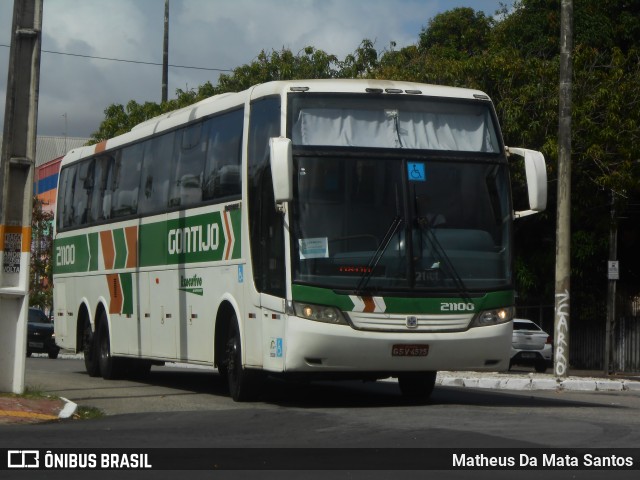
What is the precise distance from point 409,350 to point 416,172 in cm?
196

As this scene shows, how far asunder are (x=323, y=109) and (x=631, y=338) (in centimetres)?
2084

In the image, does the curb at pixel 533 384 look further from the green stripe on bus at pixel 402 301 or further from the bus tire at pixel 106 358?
the green stripe on bus at pixel 402 301

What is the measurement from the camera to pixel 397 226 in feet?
44.5

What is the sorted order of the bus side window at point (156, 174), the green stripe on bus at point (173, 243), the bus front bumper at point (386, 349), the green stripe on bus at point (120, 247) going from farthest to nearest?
the green stripe on bus at point (120, 247)
the bus side window at point (156, 174)
the green stripe on bus at point (173, 243)
the bus front bumper at point (386, 349)

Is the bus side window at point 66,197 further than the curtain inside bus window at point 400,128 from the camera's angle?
Yes

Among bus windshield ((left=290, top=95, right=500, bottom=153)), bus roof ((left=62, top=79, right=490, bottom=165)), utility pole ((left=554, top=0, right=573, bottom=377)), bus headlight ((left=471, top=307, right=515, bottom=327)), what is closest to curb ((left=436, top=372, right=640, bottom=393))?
utility pole ((left=554, top=0, right=573, bottom=377))

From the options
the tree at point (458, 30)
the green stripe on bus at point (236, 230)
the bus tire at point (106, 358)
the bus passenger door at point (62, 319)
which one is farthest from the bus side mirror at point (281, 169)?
the tree at point (458, 30)

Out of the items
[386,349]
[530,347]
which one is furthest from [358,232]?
[530,347]

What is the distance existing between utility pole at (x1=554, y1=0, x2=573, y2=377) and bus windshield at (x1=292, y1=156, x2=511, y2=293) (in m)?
7.58

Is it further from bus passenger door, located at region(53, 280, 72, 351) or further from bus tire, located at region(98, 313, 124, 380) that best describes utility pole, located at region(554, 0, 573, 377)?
bus passenger door, located at region(53, 280, 72, 351)

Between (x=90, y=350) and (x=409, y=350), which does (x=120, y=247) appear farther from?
(x=409, y=350)

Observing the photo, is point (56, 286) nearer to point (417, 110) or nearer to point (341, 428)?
point (417, 110)

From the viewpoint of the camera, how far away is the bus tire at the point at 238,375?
1473 cm

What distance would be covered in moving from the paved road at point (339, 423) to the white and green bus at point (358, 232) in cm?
64
